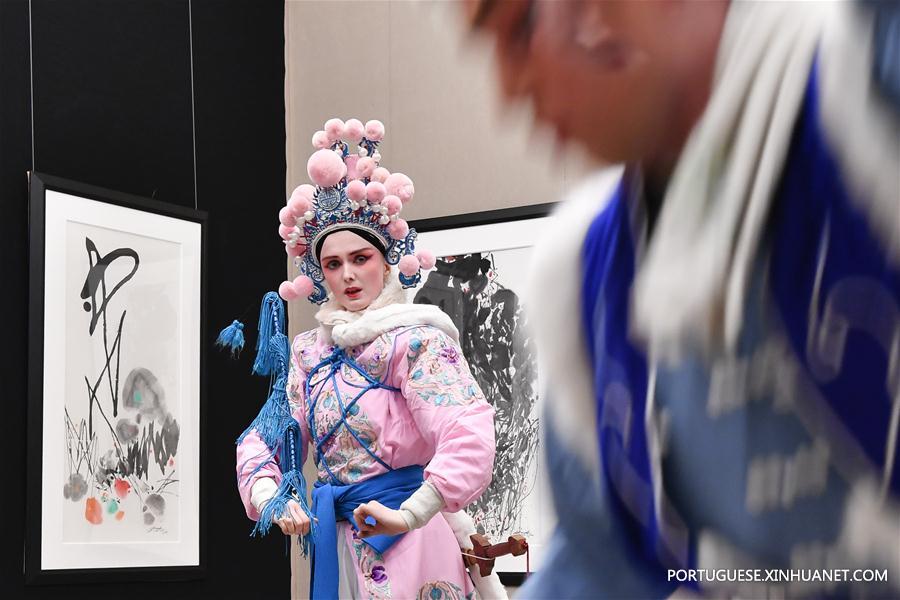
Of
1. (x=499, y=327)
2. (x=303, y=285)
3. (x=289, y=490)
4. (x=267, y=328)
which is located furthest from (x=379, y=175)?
(x=499, y=327)

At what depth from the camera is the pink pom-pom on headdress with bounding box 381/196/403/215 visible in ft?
8.47

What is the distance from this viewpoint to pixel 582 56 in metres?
0.41

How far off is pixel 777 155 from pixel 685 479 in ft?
0.41

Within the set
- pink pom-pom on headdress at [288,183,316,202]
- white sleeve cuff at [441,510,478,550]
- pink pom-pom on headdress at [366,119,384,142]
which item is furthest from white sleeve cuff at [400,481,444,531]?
pink pom-pom on headdress at [366,119,384,142]

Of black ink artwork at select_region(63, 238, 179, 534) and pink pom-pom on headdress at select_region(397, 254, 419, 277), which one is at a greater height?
pink pom-pom on headdress at select_region(397, 254, 419, 277)

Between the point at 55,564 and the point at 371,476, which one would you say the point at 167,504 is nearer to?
the point at 55,564

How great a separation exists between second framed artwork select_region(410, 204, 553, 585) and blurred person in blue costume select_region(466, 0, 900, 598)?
2.92 metres

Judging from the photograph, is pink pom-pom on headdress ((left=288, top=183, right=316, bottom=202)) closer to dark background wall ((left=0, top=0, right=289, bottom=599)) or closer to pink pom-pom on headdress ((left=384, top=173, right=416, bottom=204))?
pink pom-pom on headdress ((left=384, top=173, right=416, bottom=204))

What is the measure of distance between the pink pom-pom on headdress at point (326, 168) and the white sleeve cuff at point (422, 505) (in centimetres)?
75

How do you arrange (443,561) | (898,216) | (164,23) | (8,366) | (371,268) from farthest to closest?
(164,23) → (8,366) → (371,268) → (443,561) → (898,216)

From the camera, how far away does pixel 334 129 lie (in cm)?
261

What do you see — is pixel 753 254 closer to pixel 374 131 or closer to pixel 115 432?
pixel 374 131

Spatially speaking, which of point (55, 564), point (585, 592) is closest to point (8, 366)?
point (55, 564)

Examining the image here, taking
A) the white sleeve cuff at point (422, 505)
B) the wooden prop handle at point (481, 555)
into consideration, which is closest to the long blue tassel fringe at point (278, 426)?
the white sleeve cuff at point (422, 505)
